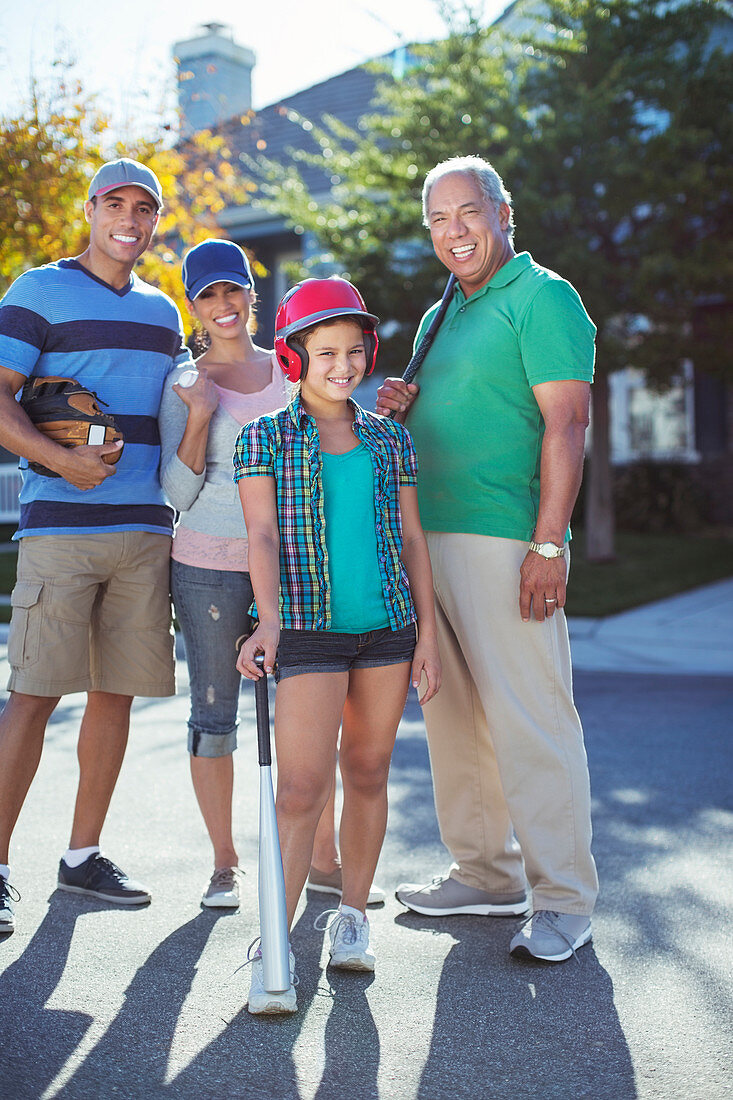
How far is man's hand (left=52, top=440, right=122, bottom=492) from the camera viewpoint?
11.4 feet

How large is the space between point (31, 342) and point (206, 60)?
16106mm

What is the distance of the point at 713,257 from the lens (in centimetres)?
1078

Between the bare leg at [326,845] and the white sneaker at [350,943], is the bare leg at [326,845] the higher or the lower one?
the higher one

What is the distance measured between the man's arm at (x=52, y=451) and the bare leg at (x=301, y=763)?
924 mm

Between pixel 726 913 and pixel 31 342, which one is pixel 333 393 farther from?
pixel 726 913

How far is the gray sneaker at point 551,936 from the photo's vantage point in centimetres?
326

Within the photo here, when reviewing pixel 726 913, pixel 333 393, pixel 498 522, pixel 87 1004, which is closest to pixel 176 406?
pixel 333 393

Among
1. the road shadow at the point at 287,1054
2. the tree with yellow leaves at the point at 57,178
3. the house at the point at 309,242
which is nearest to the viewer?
the road shadow at the point at 287,1054

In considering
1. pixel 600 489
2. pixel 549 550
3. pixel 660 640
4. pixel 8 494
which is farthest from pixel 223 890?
pixel 8 494

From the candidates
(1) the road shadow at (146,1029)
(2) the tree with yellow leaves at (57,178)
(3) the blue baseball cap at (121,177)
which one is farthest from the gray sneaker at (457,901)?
(2) the tree with yellow leaves at (57,178)

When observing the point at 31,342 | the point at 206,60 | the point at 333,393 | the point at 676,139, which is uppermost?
the point at 206,60

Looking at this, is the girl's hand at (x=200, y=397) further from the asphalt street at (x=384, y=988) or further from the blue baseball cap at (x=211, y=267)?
the asphalt street at (x=384, y=988)

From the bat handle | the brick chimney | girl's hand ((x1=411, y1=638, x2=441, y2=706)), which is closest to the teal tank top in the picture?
girl's hand ((x1=411, y1=638, x2=441, y2=706))

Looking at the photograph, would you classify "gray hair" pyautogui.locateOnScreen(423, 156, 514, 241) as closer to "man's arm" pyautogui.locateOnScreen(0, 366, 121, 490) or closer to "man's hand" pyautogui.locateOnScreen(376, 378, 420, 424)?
"man's hand" pyautogui.locateOnScreen(376, 378, 420, 424)
